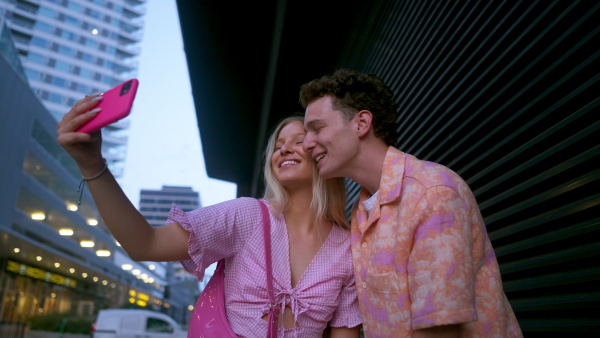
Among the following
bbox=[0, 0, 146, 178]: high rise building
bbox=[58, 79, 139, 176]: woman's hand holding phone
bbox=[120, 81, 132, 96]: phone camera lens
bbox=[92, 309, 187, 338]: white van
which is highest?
bbox=[0, 0, 146, 178]: high rise building

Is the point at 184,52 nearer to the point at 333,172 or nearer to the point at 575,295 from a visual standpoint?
the point at 333,172

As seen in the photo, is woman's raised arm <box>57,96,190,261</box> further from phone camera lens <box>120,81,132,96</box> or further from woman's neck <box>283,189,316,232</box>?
woman's neck <box>283,189,316,232</box>

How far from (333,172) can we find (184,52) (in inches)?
215

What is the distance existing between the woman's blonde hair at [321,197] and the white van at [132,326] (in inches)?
644

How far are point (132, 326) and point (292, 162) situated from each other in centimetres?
1658

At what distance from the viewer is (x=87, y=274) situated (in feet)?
131

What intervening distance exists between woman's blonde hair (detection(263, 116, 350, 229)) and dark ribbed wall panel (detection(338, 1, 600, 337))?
29.7 inches

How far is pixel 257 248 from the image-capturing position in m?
1.79

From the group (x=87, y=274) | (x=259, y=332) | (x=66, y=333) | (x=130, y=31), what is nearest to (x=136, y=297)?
(x=87, y=274)

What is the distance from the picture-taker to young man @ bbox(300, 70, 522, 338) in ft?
3.72

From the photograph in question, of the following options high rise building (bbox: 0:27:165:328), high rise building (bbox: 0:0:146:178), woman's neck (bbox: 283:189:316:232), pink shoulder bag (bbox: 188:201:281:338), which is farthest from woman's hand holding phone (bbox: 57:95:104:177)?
high rise building (bbox: 0:0:146:178)

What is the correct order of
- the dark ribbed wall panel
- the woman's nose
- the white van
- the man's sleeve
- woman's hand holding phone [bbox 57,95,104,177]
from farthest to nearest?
1. the white van
2. the woman's nose
3. the dark ribbed wall panel
4. woman's hand holding phone [bbox 57,95,104,177]
5. the man's sleeve

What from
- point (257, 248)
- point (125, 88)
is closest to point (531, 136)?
point (257, 248)

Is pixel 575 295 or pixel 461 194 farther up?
pixel 461 194
